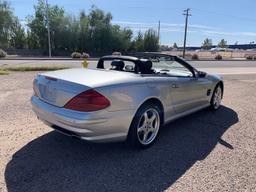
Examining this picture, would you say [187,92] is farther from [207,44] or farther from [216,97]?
[207,44]

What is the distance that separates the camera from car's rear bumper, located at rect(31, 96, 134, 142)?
3240 millimetres

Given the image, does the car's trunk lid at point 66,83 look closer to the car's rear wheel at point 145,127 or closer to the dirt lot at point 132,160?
the car's rear wheel at point 145,127

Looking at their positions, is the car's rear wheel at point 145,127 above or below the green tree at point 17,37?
below

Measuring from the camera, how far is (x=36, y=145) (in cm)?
396

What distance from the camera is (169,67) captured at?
5523mm

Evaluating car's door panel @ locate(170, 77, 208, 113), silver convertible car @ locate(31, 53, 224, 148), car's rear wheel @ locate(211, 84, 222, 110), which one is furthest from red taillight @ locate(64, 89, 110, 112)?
car's rear wheel @ locate(211, 84, 222, 110)

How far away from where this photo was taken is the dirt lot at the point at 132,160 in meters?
3.00

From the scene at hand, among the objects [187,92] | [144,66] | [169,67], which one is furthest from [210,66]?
[144,66]

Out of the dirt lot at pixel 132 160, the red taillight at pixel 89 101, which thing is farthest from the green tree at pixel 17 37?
the red taillight at pixel 89 101

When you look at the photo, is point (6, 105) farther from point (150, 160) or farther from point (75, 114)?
point (150, 160)

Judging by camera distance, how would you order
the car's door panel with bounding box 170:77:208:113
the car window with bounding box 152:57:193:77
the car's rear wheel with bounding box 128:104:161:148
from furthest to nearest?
1. the car window with bounding box 152:57:193:77
2. the car's door panel with bounding box 170:77:208:113
3. the car's rear wheel with bounding box 128:104:161:148

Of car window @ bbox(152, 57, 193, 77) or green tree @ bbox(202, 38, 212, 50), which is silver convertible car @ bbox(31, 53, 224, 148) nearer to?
car window @ bbox(152, 57, 193, 77)

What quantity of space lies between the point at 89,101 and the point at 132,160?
3.38 ft

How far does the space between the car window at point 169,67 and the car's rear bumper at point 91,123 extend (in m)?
1.82
